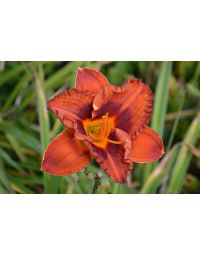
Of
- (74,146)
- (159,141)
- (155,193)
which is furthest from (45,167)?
(155,193)

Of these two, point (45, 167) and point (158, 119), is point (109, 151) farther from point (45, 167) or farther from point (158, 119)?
point (158, 119)

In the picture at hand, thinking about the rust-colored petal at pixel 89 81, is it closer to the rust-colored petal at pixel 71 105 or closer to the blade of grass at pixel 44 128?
the rust-colored petal at pixel 71 105

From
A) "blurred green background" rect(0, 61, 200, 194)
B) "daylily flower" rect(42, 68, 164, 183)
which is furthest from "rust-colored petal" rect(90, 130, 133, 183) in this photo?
"blurred green background" rect(0, 61, 200, 194)

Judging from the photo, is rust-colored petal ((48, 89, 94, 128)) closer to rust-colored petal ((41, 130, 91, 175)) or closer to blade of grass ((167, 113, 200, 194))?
rust-colored petal ((41, 130, 91, 175))

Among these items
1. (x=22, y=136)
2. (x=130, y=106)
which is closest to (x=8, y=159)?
(x=22, y=136)

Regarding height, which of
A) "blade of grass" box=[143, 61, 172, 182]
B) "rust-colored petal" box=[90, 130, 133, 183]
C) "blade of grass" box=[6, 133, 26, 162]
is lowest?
"blade of grass" box=[6, 133, 26, 162]
